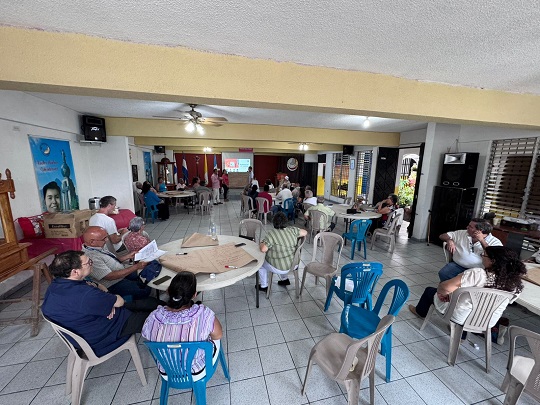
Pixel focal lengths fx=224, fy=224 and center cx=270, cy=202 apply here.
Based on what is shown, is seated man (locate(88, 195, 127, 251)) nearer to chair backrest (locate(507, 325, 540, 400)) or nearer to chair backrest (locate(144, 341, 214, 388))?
chair backrest (locate(144, 341, 214, 388))

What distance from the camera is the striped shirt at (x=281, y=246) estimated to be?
275cm

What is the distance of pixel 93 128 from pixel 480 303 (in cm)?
648

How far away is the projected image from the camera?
48.6 ft

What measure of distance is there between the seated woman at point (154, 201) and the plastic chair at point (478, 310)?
281 inches

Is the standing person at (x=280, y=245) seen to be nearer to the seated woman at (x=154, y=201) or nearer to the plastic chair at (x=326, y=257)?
the plastic chair at (x=326, y=257)

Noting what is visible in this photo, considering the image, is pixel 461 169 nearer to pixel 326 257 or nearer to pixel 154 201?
pixel 326 257

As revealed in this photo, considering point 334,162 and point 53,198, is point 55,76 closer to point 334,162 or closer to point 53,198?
point 53,198

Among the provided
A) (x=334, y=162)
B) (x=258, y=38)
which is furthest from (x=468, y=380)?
(x=334, y=162)

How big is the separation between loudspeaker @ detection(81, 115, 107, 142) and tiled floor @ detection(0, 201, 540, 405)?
3.18m

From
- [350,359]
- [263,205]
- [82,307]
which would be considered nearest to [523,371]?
[350,359]

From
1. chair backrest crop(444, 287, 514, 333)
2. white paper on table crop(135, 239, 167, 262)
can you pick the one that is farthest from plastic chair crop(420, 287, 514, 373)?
white paper on table crop(135, 239, 167, 262)

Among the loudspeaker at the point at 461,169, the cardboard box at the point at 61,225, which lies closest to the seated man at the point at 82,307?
the cardboard box at the point at 61,225

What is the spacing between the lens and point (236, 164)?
14.9 m

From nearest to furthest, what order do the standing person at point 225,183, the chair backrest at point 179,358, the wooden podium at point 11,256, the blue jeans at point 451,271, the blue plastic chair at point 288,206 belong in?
1. the chair backrest at point 179,358
2. the wooden podium at point 11,256
3. the blue jeans at point 451,271
4. the blue plastic chair at point 288,206
5. the standing person at point 225,183
